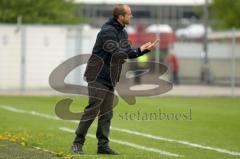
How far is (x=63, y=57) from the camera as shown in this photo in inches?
1357

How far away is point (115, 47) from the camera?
11.6 meters

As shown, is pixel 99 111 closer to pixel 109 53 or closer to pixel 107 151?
pixel 107 151

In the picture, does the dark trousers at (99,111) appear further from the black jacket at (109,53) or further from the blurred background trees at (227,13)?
the blurred background trees at (227,13)

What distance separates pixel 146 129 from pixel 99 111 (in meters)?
4.90

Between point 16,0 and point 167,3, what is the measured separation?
31.2 metres

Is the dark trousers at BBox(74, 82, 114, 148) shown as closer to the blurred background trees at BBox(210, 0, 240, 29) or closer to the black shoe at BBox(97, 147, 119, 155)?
the black shoe at BBox(97, 147, 119, 155)

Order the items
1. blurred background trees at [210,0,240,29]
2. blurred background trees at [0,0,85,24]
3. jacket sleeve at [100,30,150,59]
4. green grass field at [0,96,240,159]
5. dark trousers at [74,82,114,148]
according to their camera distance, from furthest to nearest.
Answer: blurred background trees at [210,0,240,29] → blurred background trees at [0,0,85,24] → green grass field at [0,96,240,159] → dark trousers at [74,82,114,148] → jacket sleeve at [100,30,150,59]

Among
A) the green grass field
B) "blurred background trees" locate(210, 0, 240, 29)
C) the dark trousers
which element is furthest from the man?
"blurred background trees" locate(210, 0, 240, 29)

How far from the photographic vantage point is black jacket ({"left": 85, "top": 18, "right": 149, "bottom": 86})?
11617mm

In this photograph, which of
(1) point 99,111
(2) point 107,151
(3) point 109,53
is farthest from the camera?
(2) point 107,151

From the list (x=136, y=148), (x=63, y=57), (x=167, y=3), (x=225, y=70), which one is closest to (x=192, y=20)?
(x=167, y=3)

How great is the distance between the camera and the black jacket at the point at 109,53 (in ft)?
38.1

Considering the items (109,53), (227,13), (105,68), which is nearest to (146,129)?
(105,68)

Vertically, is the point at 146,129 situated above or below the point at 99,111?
below
